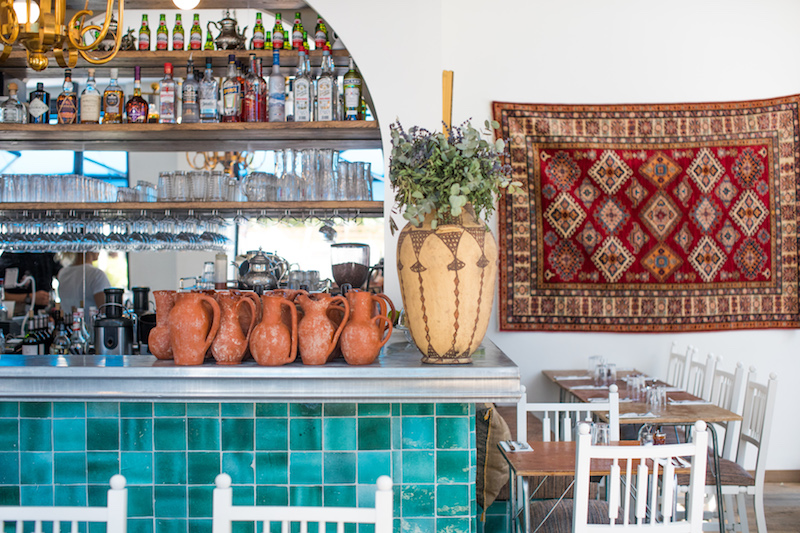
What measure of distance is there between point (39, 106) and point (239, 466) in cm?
275

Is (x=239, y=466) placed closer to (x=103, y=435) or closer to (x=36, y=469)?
(x=103, y=435)

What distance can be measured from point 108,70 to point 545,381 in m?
3.20

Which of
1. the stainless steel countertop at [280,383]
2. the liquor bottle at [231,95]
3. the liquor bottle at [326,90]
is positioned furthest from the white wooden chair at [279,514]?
the liquor bottle at [231,95]

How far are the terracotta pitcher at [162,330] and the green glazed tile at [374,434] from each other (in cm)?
52

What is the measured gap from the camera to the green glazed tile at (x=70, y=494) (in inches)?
64.9

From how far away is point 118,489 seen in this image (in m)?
1.19

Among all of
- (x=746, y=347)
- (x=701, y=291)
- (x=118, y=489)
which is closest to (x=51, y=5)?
(x=118, y=489)

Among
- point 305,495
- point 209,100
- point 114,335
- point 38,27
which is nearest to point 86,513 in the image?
point 305,495

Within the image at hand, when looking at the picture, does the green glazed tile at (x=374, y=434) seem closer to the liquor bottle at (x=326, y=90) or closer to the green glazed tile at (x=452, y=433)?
the green glazed tile at (x=452, y=433)

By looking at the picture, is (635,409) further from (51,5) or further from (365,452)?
(51,5)

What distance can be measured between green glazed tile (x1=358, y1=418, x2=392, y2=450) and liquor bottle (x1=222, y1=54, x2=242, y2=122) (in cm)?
225

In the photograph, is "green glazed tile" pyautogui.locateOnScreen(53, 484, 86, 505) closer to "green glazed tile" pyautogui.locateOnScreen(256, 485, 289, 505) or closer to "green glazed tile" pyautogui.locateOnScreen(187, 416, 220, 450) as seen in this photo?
"green glazed tile" pyautogui.locateOnScreen(187, 416, 220, 450)

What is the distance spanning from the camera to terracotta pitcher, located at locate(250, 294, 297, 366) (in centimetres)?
159

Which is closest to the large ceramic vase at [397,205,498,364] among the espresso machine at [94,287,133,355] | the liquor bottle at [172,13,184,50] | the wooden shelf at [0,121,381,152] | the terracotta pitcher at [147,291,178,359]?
the terracotta pitcher at [147,291,178,359]
